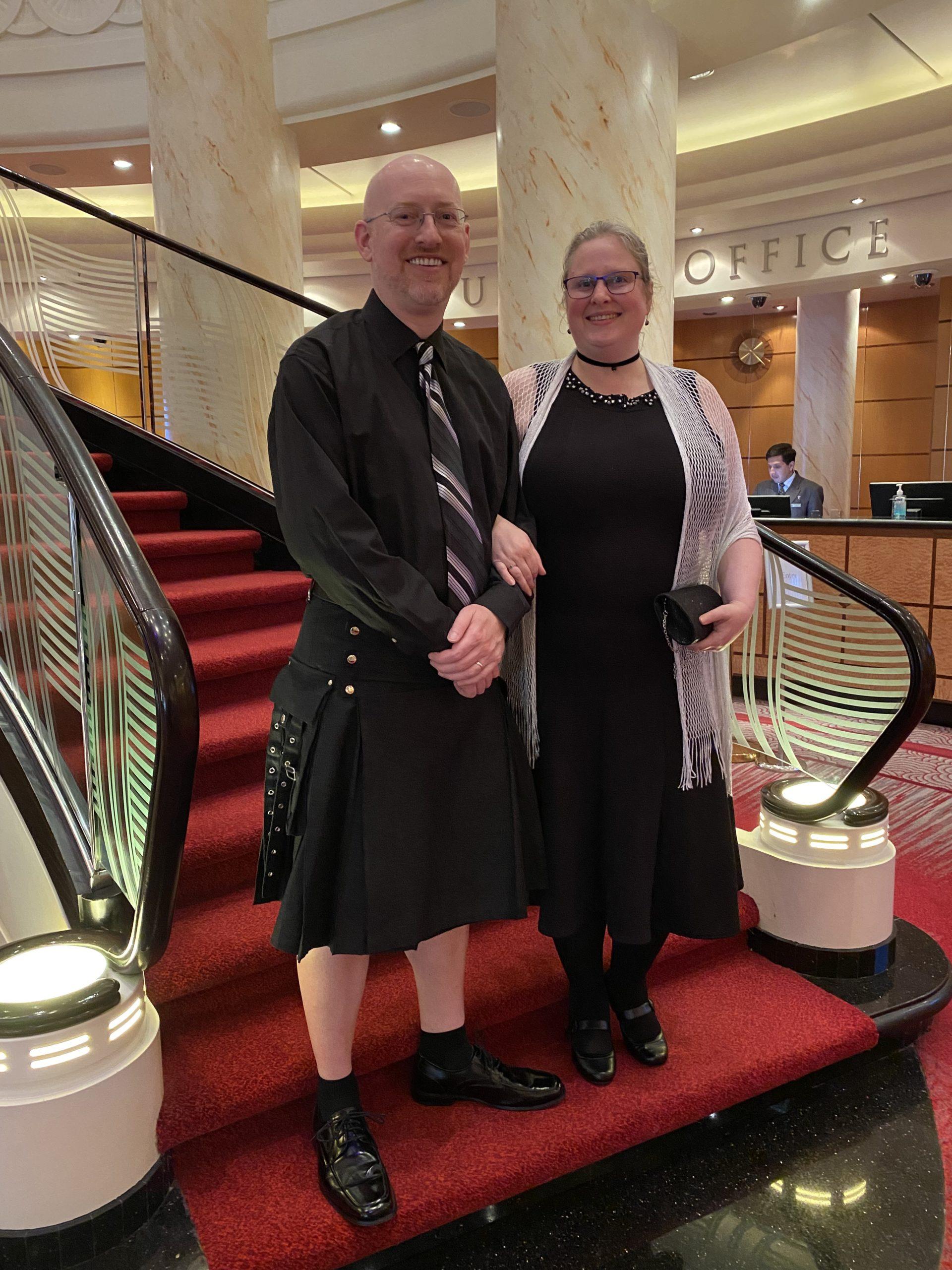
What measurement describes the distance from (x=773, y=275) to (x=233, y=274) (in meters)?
5.89

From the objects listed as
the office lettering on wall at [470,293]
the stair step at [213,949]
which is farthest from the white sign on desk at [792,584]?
the office lettering on wall at [470,293]

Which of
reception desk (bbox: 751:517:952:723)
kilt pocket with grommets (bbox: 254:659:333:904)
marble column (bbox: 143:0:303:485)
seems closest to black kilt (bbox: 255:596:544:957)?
kilt pocket with grommets (bbox: 254:659:333:904)

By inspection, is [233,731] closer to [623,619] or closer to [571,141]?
[623,619]

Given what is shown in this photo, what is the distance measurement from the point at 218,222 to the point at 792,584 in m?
3.81

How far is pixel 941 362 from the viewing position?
992cm

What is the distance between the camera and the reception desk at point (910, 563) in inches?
203

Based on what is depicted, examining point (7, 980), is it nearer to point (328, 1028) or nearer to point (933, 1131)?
point (328, 1028)

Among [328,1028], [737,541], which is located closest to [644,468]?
[737,541]

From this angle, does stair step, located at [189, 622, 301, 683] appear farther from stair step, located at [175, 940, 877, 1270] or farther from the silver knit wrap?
stair step, located at [175, 940, 877, 1270]

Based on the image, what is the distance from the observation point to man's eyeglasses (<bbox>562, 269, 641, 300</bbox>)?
166 cm

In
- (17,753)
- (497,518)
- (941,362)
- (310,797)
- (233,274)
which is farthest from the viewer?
(941,362)

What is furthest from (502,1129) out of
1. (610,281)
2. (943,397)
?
(943,397)

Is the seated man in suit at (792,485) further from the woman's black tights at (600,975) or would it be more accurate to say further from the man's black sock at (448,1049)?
the man's black sock at (448,1049)

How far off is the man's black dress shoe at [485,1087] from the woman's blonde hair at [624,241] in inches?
61.0
